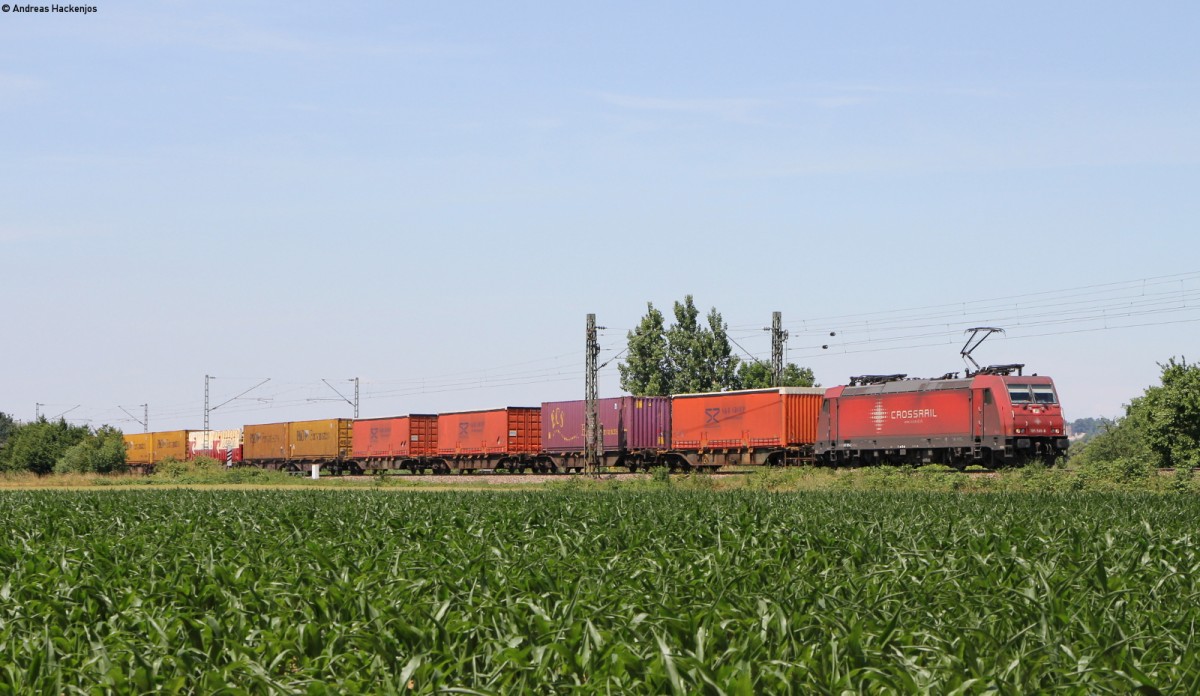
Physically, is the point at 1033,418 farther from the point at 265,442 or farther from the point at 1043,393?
the point at 265,442

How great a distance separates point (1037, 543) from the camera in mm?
11422

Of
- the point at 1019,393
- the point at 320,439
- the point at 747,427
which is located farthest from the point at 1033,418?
the point at 320,439

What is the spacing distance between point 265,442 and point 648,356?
33.9 meters

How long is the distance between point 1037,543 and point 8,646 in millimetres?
9023

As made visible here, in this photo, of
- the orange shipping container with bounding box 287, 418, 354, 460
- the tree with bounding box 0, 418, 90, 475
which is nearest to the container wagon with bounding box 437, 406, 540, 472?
the orange shipping container with bounding box 287, 418, 354, 460

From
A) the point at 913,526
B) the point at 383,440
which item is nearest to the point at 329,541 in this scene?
the point at 913,526

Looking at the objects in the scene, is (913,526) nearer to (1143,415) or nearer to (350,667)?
(350,667)

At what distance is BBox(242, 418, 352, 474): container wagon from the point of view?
77500 mm

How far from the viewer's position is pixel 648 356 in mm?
101688

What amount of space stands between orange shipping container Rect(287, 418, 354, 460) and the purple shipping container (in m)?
20.6

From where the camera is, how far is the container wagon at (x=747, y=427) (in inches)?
2002

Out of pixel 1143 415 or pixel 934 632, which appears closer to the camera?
pixel 934 632

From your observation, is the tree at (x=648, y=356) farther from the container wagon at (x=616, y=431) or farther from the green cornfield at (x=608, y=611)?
the green cornfield at (x=608, y=611)

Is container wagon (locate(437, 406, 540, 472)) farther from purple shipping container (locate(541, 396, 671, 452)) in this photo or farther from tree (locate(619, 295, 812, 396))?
tree (locate(619, 295, 812, 396))
